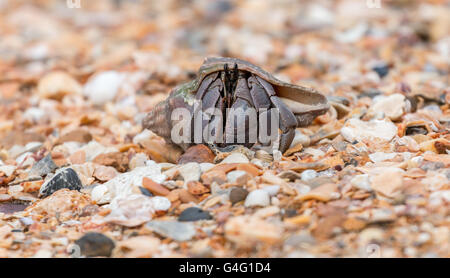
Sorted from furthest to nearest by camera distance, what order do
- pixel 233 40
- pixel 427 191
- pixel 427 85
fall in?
pixel 233 40
pixel 427 85
pixel 427 191

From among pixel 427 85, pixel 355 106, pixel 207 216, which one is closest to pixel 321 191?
pixel 207 216

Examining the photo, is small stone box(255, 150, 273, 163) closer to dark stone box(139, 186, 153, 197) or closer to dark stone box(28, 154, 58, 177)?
dark stone box(139, 186, 153, 197)

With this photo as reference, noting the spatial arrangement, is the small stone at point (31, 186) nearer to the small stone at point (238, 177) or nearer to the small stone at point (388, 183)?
the small stone at point (238, 177)

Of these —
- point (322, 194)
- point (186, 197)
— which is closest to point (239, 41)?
point (186, 197)

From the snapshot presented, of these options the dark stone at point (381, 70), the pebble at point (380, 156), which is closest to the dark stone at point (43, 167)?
the pebble at point (380, 156)

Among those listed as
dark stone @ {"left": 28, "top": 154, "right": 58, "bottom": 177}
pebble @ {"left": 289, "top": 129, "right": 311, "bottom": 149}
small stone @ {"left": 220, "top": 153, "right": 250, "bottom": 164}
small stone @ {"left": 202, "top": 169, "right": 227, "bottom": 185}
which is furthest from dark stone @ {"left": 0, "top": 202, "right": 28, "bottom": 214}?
pebble @ {"left": 289, "top": 129, "right": 311, "bottom": 149}

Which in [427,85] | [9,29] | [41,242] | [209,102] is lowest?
[41,242]

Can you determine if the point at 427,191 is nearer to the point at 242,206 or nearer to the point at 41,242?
the point at 242,206
